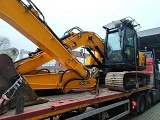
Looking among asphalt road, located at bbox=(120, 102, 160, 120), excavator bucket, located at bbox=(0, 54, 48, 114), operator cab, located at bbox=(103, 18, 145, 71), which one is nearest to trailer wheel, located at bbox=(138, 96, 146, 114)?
asphalt road, located at bbox=(120, 102, 160, 120)

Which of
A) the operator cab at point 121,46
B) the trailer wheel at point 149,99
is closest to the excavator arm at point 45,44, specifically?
the operator cab at point 121,46

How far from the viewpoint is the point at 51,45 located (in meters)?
4.18

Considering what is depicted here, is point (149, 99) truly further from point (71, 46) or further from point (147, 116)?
point (71, 46)

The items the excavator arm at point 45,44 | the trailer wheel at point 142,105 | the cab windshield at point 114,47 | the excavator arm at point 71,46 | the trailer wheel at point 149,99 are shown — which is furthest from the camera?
the trailer wheel at point 149,99

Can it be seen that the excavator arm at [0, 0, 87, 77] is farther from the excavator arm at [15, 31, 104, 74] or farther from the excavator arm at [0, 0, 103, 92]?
the excavator arm at [15, 31, 104, 74]

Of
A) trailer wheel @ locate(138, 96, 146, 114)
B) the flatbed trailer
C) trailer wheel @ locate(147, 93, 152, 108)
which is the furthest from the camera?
trailer wheel @ locate(147, 93, 152, 108)

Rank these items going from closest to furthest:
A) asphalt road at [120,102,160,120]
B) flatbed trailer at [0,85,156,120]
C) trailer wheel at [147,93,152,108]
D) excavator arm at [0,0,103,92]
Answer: flatbed trailer at [0,85,156,120] → excavator arm at [0,0,103,92] → asphalt road at [120,102,160,120] → trailer wheel at [147,93,152,108]

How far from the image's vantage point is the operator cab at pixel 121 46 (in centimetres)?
638

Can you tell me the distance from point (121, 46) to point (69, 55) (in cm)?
238

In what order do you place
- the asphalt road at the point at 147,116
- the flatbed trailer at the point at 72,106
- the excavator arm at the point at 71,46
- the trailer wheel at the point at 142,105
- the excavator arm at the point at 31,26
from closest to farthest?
the flatbed trailer at the point at 72,106
the excavator arm at the point at 31,26
the excavator arm at the point at 71,46
the asphalt road at the point at 147,116
the trailer wheel at the point at 142,105

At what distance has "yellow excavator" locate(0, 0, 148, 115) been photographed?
3.55 m

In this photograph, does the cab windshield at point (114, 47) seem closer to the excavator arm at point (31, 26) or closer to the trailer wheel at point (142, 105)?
the trailer wheel at point (142, 105)

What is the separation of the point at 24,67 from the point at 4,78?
6.15 feet

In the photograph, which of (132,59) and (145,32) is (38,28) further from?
(145,32)
